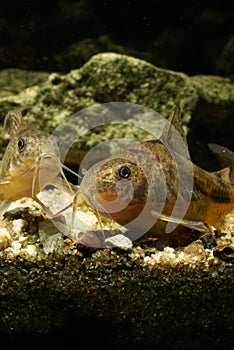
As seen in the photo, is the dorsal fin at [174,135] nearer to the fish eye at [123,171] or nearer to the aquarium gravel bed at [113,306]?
the fish eye at [123,171]

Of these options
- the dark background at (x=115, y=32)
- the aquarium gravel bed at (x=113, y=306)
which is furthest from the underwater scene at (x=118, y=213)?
the dark background at (x=115, y=32)

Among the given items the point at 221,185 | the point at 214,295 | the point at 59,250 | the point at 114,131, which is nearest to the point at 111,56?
the point at 114,131

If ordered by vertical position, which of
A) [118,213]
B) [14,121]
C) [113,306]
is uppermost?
[14,121]

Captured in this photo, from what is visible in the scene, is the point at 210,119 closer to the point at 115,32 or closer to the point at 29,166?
the point at 115,32

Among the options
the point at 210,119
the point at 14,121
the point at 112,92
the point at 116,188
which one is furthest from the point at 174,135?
the point at 210,119

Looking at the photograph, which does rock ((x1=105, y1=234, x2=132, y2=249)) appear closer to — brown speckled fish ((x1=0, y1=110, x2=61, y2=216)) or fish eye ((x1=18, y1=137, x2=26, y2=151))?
brown speckled fish ((x1=0, y1=110, x2=61, y2=216))

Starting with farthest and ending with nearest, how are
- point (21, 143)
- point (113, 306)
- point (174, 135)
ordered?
1. point (174, 135)
2. point (21, 143)
3. point (113, 306)
